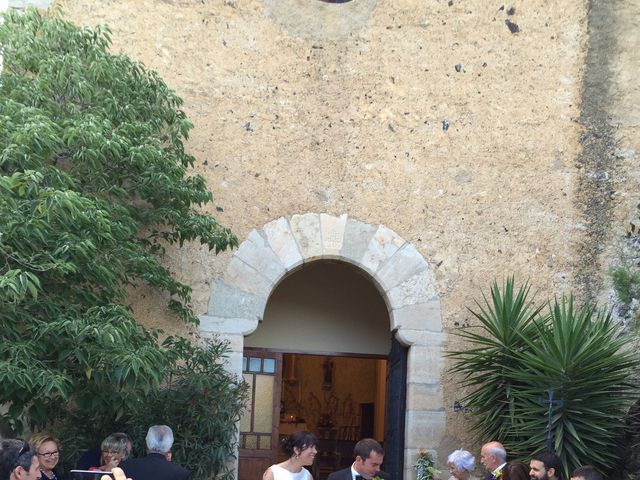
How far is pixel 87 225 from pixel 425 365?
140 inches

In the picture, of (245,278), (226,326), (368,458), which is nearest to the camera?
(368,458)

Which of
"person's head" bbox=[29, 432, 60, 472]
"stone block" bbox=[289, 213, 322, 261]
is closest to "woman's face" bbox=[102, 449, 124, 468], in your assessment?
"person's head" bbox=[29, 432, 60, 472]

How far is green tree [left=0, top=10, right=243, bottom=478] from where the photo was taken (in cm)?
655

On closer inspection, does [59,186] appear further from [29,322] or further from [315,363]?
[315,363]

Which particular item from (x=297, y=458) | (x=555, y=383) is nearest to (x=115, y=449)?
(x=297, y=458)

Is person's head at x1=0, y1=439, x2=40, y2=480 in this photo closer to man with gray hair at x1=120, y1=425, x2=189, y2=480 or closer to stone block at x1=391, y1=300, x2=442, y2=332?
man with gray hair at x1=120, y1=425, x2=189, y2=480

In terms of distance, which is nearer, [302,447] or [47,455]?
[302,447]

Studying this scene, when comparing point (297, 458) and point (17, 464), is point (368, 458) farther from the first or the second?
point (17, 464)

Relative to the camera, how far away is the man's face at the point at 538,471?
20.9 feet

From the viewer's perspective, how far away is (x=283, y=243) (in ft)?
29.5

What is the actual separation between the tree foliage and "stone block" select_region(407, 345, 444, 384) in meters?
0.45

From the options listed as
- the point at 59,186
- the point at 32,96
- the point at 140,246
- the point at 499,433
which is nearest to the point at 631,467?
the point at 499,433

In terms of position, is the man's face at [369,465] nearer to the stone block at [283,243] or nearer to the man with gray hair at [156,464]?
the man with gray hair at [156,464]

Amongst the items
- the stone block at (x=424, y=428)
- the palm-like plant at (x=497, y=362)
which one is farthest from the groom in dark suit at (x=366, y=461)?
the stone block at (x=424, y=428)
